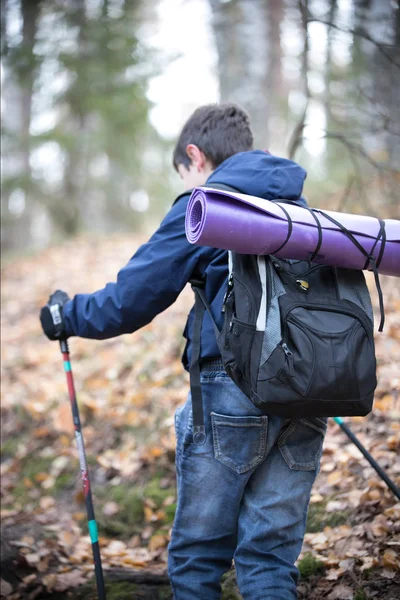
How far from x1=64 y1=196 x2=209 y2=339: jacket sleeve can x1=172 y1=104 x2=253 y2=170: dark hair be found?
37cm

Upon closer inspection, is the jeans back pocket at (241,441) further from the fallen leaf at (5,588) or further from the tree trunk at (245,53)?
the tree trunk at (245,53)

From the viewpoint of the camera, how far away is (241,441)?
7.73 feet

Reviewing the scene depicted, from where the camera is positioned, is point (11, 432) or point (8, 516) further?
point (11, 432)

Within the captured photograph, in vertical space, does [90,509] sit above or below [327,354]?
below

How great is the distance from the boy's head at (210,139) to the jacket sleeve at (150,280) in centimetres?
32

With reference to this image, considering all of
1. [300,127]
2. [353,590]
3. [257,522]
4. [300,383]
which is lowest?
[353,590]

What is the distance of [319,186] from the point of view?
1222 cm

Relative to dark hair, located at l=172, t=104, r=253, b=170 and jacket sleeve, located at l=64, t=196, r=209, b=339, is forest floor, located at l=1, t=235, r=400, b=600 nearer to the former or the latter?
jacket sleeve, located at l=64, t=196, r=209, b=339

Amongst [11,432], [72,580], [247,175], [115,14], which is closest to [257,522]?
[247,175]

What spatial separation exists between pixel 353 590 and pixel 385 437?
1308 millimetres

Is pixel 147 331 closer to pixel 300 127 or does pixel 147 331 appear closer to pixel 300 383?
pixel 300 127

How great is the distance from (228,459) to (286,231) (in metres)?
0.99

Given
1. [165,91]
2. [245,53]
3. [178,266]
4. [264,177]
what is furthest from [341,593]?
[165,91]

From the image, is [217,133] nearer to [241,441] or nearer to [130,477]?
[241,441]
